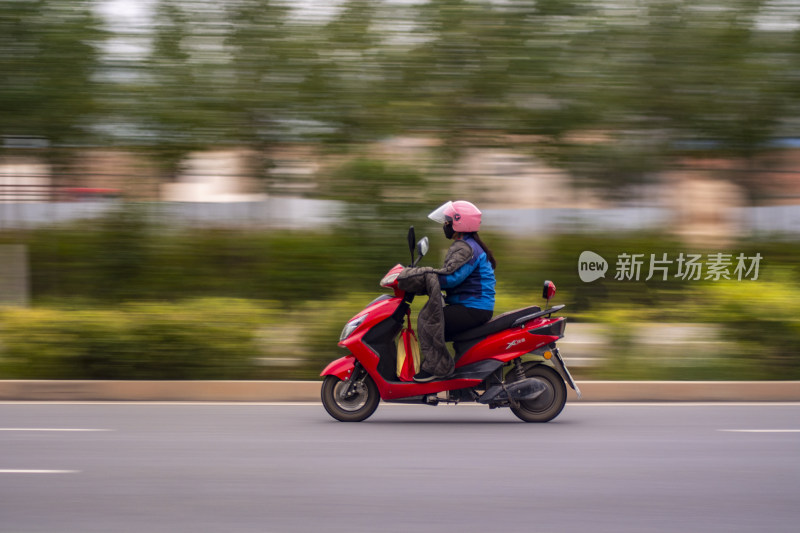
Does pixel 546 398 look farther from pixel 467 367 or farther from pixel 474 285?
pixel 474 285

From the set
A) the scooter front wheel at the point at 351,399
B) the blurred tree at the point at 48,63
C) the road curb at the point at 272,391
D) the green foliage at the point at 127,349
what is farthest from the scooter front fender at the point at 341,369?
the blurred tree at the point at 48,63

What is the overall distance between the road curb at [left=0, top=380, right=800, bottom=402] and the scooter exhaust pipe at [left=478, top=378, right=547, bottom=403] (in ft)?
5.68

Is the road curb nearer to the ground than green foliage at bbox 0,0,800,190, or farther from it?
nearer to the ground

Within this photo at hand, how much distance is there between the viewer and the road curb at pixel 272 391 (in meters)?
9.34

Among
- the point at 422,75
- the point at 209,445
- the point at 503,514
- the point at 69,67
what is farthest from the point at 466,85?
the point at 503,514

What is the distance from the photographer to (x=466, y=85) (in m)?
12.5

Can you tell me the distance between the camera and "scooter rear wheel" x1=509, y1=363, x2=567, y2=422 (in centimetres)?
788

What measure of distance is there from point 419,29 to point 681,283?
4.57 meters

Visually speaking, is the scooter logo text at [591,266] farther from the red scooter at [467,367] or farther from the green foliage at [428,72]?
the red scooter at [467,367]

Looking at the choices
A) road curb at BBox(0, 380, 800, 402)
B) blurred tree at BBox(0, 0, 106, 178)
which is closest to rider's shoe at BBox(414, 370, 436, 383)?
road curb at BBox(0, 380, 800, 402)

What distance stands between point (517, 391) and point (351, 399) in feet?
4.35

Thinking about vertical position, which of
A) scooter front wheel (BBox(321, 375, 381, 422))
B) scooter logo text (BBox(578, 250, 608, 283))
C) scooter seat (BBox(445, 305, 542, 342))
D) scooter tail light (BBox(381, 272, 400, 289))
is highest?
scooter tail light (BBox(381, 272, 400, 289))

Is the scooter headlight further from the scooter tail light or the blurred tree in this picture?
the blurred tree

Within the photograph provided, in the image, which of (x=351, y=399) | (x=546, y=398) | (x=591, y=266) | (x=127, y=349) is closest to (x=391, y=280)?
(x=351, y=399)
